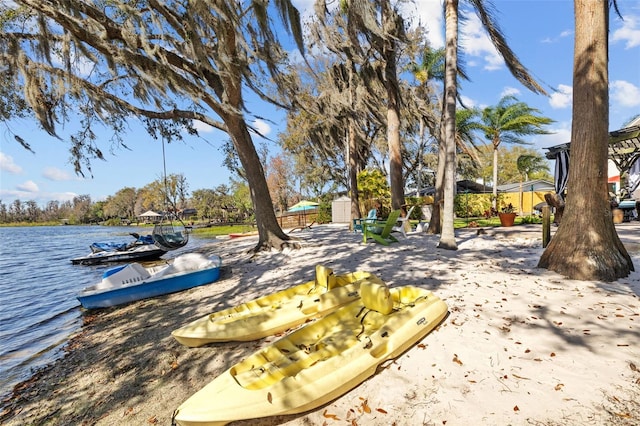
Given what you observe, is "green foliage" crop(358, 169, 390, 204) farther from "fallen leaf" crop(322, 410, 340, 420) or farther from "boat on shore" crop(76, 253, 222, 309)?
"fallen leaf" crop(322, 410, 340, 420)

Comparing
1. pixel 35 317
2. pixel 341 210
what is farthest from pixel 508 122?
pixel 35 317

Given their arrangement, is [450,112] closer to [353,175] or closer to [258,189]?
[258,189]

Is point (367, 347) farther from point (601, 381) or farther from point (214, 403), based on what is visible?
point (601, 381)

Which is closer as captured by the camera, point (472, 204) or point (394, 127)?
point (394, 127)

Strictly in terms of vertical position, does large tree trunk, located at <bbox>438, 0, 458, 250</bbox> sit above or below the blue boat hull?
above

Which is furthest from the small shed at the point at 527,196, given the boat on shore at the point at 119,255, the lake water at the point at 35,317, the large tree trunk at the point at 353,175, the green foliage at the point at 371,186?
the lake water at the point at 35,317

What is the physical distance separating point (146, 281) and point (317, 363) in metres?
5.22

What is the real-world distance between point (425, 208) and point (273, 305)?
13.5 metres

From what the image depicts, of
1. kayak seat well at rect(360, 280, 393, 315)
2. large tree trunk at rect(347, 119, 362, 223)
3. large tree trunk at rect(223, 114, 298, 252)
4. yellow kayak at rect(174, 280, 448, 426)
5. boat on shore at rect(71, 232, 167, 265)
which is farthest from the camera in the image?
large tree trunk at rect(347, 119, 362, 223)

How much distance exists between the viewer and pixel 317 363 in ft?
8.30

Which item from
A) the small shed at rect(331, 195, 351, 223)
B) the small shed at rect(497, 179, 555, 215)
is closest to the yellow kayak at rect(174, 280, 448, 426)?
the small shed at rect(331, 195, 351, 223)

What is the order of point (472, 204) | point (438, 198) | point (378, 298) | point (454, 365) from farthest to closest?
1. point (472, 204)
2. point (438, 198)
3. point (378, 298)
4. point (454, 365)

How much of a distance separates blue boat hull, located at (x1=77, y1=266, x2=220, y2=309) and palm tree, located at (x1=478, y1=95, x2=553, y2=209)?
70.3 feet

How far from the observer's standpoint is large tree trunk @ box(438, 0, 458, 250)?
7.58 meters
